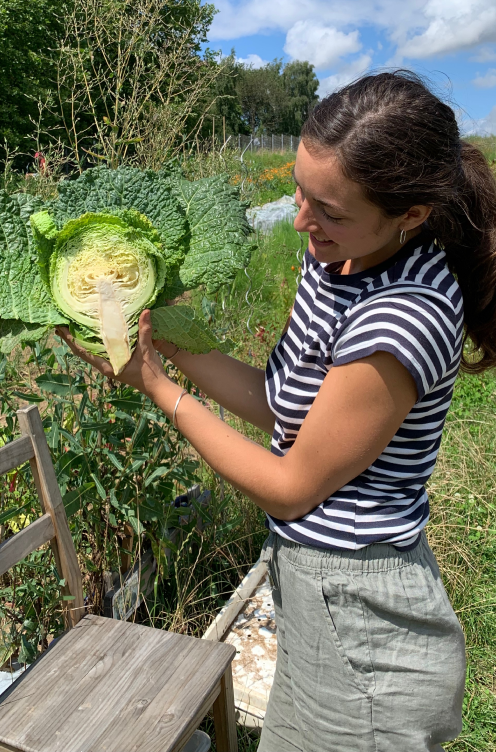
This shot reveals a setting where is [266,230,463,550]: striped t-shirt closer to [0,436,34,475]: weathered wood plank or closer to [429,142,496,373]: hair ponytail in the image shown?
[429,142,496,373]: hair ponytail

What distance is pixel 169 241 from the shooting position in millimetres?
1343

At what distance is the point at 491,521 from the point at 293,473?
6.54 feet

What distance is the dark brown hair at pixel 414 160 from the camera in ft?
3.08

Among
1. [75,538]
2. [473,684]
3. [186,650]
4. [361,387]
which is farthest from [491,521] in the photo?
[361,387]

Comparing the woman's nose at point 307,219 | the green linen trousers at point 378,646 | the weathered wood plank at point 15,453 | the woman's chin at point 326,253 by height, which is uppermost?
the woman's nose at point 307,219

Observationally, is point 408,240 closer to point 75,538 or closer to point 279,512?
point 279,512

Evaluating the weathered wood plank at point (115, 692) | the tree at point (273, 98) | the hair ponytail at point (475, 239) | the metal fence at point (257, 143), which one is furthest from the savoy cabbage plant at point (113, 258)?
the tree at point (273, 98)

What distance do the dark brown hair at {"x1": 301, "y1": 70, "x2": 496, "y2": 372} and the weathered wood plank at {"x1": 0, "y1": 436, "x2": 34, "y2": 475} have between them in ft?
3.40

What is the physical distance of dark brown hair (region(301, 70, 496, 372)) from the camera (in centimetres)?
94

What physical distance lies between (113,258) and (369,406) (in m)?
0.65

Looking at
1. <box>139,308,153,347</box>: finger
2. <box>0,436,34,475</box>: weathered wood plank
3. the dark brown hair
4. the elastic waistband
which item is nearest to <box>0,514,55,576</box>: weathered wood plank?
<box>0,436,34,475</box>: weathered wood plank

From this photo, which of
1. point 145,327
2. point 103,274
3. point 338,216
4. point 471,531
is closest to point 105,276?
point 103,274

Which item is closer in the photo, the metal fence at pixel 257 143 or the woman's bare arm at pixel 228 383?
the woman's bare arm at pixel 228 383

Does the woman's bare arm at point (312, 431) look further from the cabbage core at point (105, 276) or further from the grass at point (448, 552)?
the grass at point (448, 552)
